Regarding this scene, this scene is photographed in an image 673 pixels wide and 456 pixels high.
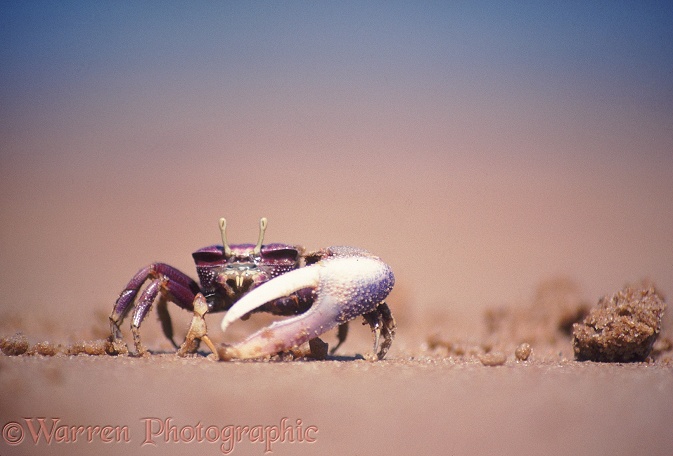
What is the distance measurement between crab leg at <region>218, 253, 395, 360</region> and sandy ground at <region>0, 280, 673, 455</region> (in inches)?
6.5

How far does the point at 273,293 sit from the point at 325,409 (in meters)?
1.32

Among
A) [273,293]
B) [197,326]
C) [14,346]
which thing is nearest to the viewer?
[273,293]

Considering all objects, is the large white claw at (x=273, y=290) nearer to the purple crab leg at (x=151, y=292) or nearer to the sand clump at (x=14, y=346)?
the purple crab leg at (x=151, y=292)

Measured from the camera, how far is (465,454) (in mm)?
3723

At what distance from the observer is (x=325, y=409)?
401 cm

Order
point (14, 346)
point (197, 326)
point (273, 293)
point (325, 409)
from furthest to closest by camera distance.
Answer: point (14, 346) < point (197, 326) < point (273, 293) < point (325, 409)

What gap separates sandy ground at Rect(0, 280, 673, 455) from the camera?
3.73 m

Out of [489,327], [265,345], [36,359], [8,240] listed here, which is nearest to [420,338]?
[489,327]

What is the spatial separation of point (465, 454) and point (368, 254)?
2259 mm

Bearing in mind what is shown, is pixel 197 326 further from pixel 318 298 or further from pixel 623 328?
pixel 623 328

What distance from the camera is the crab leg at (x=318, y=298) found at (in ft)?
16.3

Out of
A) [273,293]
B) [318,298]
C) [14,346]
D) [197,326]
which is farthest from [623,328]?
[14,346]

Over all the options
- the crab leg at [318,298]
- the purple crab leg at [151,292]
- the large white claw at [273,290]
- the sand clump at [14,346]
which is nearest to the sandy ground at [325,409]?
the crab leg at [318,298]

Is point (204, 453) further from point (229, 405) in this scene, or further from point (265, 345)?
point (265, 345)
